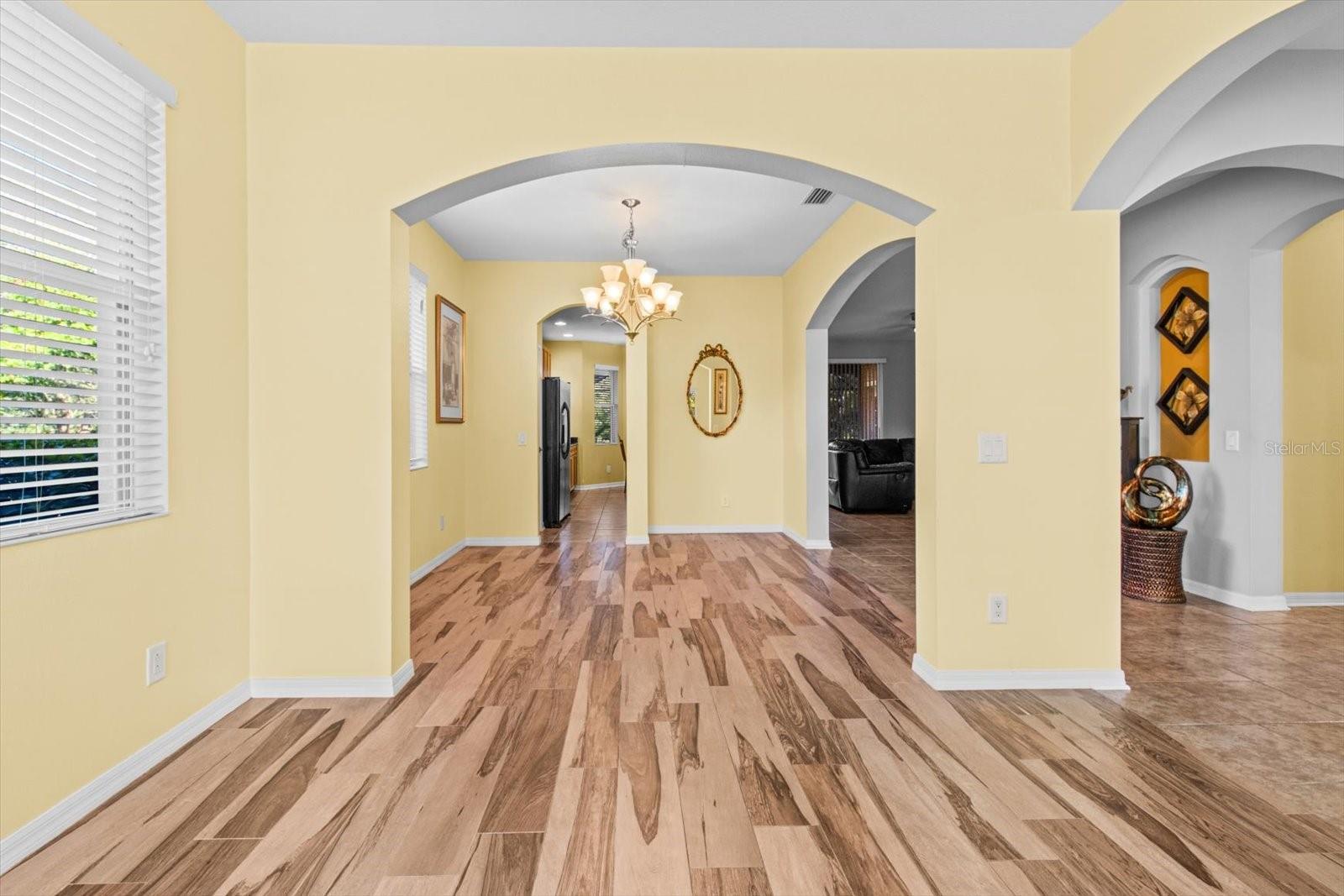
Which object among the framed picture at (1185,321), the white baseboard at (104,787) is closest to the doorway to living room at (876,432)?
the framed picture at (1185,321)

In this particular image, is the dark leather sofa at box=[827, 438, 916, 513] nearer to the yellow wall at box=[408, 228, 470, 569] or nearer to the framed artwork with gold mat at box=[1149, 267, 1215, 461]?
the framed artwork with gold mat at box=[1149, 267, 1215, 461]

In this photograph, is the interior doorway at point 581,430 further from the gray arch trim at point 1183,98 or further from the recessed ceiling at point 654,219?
the gray arch trim at point 1183,98

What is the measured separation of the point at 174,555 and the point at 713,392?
521cm

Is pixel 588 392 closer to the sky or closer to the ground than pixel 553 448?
closer to the sky

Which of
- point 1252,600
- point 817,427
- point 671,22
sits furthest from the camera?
point 817,427

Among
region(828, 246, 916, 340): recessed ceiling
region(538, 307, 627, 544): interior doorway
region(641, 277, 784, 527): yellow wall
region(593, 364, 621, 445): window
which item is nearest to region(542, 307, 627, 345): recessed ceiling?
region(538, 307, 627, 544): interior doorway

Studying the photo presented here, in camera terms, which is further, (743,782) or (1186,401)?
(1186,401)

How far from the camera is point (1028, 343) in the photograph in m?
2.82

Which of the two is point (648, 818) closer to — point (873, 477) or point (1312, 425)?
point (1312, 425)

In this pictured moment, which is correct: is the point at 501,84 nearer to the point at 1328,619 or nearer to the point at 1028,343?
the point at 1028,343

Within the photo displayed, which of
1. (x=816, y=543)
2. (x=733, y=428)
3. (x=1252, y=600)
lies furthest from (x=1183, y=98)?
(x=733, y=428)

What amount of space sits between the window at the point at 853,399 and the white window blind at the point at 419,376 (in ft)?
28.5

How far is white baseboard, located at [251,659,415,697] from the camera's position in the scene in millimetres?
2734

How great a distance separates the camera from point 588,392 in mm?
11859
